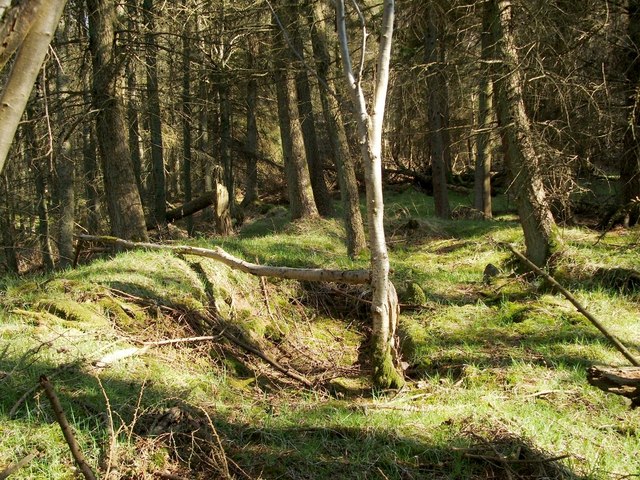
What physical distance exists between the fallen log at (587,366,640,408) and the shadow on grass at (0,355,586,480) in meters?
0.63

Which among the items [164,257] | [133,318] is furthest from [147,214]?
[133,318]

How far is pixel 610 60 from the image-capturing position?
10.1m

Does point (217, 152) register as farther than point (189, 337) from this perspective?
Yes

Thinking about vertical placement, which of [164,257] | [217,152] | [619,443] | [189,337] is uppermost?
[217,152]

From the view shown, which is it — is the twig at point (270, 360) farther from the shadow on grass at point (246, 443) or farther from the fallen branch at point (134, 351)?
the shadow on grass at point (246, 443)

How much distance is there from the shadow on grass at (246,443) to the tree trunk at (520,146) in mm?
4446

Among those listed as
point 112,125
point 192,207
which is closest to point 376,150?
point 112,125

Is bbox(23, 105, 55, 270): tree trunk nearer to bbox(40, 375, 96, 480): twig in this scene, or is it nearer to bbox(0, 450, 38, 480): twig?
bbox(40, 375, 96, 480): twig

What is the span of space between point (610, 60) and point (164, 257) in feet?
27.8

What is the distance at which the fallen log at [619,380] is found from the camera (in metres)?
3.45

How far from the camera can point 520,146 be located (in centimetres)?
789

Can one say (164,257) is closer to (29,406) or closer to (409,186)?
(29,406)

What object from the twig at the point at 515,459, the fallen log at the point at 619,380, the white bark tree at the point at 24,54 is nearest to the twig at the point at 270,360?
the twig at the point at 515,459

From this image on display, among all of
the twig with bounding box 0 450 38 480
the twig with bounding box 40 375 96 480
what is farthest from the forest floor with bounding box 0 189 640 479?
the twig with bounding box 0 450 38 480
